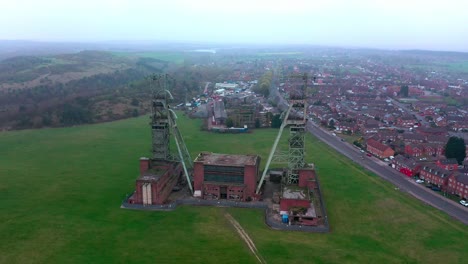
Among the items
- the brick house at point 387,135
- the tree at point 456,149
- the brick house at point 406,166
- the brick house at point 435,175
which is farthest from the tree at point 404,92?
the brick house at point 435,175

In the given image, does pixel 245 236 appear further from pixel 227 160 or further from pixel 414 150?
pixel 414 150

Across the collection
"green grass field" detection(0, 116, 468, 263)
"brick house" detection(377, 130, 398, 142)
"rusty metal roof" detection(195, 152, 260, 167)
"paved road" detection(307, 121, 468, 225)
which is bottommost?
"green grass field" detection(0, 116, 468, 263)

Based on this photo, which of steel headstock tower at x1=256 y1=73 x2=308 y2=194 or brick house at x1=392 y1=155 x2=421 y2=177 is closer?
steel headstock tower at x1=256 y1=73 x2=308 y2=194

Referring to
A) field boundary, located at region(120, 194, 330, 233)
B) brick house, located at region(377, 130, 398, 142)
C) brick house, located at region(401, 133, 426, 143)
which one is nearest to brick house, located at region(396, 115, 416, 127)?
brick house, located at region(377, 130, 398, 142)

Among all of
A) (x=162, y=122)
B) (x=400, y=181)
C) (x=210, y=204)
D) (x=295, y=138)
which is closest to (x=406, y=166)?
(x=400, y=181)

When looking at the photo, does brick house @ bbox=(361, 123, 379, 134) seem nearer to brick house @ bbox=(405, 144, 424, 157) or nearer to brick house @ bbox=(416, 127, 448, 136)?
brick house @ bbox=(416, 127, 448, 136)

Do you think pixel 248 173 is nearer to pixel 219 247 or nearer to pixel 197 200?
pixel 197 200
